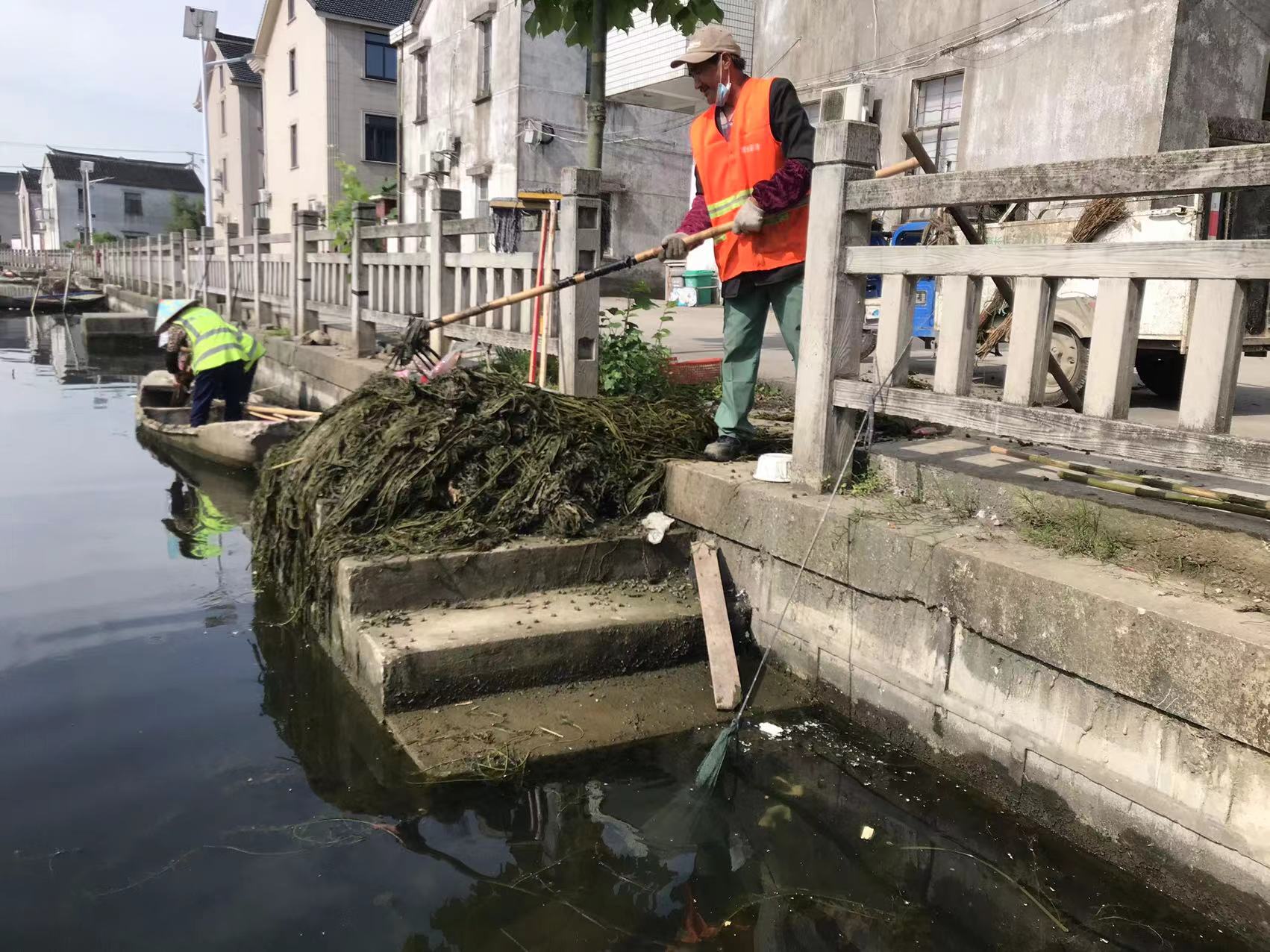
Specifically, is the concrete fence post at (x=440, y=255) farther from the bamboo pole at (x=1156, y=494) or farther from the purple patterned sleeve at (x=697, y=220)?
the bamboo pole at (x=1156, y=494)

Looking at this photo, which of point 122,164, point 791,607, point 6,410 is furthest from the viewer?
point 122,164

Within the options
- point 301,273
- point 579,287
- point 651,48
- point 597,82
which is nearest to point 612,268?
point 579,287

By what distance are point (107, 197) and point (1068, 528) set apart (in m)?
71.0

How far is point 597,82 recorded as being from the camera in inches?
249

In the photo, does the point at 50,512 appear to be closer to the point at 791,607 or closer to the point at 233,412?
the point at 233,412

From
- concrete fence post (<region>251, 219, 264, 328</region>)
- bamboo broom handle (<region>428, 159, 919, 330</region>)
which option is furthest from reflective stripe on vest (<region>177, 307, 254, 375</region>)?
concrete fence post (<region>251, 219, 264, 328</region>)

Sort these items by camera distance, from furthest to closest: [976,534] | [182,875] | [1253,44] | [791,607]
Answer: [1253,44] < [791,607] < [976,534] < [182,875]

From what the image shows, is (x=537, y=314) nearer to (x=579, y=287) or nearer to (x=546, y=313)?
(x=546, y=313)

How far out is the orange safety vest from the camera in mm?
4441

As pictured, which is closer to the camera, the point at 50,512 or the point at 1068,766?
the point at 1068,766

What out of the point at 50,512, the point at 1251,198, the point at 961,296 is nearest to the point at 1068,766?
the point at 961,296

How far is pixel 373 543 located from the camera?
4.23 m

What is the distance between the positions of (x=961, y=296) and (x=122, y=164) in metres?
73.7

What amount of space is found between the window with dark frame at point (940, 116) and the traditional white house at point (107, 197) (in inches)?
2359
